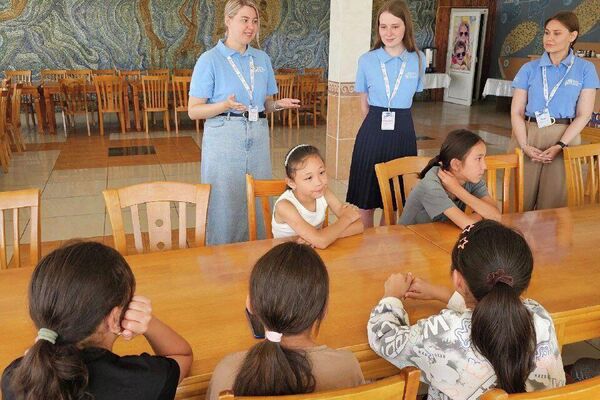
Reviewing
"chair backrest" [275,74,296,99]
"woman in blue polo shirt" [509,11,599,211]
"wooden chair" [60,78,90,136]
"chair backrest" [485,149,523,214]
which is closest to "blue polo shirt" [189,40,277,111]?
"chair backrest" [485,149,523,214]

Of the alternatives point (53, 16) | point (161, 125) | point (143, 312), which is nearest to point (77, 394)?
point (143, 312)

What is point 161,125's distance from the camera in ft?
28.8

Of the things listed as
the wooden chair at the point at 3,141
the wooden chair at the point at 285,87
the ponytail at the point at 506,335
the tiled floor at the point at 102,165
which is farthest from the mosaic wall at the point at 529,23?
the ponytail at the point at 506,335

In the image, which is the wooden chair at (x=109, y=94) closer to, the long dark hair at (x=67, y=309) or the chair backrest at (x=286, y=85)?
the chair backrest at (x=286, y=85)

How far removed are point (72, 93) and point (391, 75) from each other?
20.5 feet

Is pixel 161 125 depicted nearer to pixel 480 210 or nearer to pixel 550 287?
pixel 480 210

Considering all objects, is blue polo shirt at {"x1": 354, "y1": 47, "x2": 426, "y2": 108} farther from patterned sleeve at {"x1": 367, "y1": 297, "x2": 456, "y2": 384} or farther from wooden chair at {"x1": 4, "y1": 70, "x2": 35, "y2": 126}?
wooden chair at {"x1": 4, "y1": 70, "x2": 35, "y2": 126}

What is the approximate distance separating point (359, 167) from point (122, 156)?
13.3 ft

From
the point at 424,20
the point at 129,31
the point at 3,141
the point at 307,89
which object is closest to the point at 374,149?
the point at 3,141

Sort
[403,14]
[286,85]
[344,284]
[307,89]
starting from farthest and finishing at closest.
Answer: [307,89], [286,85], [403,14], [344,284]

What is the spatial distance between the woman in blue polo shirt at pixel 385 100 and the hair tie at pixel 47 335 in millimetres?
2436

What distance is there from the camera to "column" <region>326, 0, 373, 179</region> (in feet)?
16.3

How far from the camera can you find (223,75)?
270 cm

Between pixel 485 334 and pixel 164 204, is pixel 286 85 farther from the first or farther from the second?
pixel 485 334
